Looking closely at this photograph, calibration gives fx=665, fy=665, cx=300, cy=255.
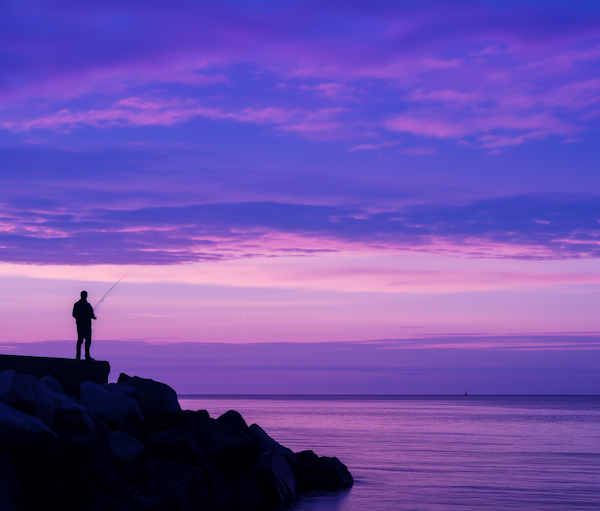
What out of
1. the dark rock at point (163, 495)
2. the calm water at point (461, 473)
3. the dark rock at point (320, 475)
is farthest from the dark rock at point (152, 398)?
the dark rock at point (163, 495)

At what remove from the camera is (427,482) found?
1869 centimetres

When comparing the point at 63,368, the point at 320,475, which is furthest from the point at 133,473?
the point at 320,475

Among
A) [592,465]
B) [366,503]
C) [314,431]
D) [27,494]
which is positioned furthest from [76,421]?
[314,431]

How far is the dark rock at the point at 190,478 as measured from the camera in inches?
447

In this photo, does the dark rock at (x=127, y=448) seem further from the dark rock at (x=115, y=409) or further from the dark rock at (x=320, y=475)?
the dark rock at (x=320, y=475)

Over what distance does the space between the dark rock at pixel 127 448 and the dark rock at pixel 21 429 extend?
8.11 feet

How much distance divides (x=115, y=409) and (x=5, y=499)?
199 inches

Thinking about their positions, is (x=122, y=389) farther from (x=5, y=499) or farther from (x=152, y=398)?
(x=5, y=499)

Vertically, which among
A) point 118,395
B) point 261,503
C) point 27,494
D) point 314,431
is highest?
point 118,395

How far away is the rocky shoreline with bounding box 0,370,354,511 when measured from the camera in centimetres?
938

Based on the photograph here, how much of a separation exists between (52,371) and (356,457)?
14622mm

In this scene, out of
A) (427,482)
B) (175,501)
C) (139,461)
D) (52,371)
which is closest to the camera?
(175,501)

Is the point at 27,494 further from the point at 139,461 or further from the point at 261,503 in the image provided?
the point at 261,503

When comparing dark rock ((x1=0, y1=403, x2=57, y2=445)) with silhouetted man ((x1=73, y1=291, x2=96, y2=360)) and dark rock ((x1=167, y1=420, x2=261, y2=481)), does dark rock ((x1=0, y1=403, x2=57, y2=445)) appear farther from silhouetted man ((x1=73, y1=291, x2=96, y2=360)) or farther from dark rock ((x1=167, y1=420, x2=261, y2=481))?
silhouetted man ((x1=73, y1=291, x2=96, y2=360))
